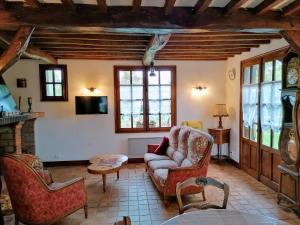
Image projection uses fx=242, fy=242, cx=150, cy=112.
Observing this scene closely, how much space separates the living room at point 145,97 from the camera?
9.42ft

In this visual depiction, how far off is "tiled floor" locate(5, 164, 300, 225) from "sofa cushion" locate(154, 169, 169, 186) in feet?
1.12

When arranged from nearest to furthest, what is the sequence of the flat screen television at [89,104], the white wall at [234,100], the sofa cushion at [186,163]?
the sofa cushion at [186,163] → the white wall at [234,100] → the flat screen television at [89,104]

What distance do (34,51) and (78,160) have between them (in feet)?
9.22

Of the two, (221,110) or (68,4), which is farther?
(221,110)

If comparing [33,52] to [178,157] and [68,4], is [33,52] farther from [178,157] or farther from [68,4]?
[178,157]

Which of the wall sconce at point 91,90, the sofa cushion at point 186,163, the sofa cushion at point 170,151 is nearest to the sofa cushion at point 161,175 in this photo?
the sofa cushion at point 186,163

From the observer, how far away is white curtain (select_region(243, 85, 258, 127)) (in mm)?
4836

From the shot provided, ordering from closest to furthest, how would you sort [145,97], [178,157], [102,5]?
[102,5] → [178,157] → [145,97]

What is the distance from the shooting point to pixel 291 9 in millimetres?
2818

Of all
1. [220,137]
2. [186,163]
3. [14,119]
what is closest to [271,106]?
[220,137]

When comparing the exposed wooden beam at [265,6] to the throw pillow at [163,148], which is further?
the throw pillow at [163,148]

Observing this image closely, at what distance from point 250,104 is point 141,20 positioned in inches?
126

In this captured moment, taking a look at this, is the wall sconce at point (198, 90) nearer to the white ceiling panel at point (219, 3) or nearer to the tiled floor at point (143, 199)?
the tiled floor at point (143, 199)

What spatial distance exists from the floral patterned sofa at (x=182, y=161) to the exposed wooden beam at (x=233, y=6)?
1802 millimetres
